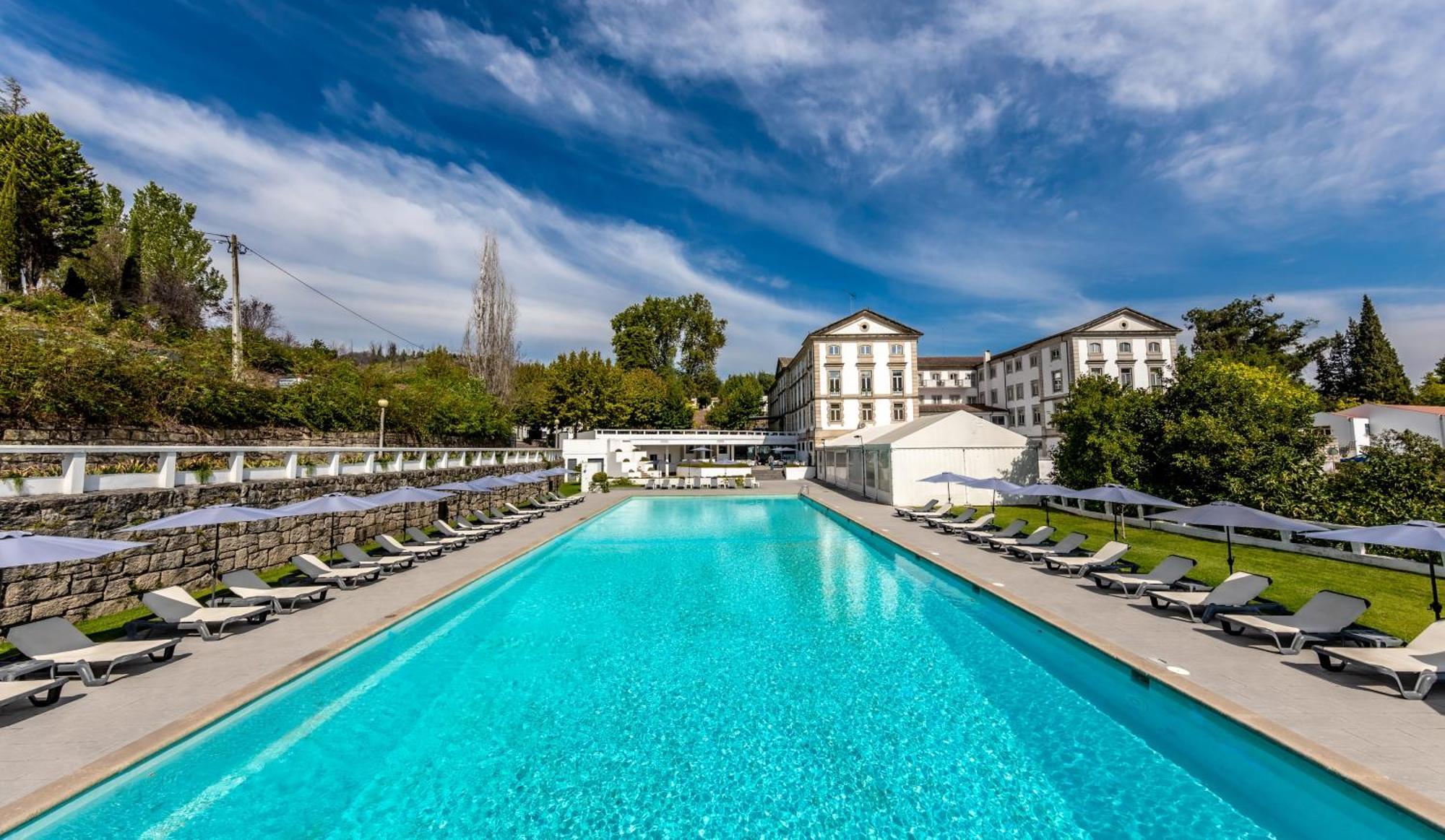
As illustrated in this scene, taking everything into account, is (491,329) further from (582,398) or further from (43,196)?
(43,196)

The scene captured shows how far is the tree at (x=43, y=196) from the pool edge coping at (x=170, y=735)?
29.0 m

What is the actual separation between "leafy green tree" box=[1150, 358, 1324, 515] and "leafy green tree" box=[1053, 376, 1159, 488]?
478mm

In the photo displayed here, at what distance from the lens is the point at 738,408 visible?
70875 mm

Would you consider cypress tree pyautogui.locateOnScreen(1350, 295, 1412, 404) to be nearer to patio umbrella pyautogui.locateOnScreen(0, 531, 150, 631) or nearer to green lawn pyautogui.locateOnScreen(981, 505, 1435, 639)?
green lawn pyautogui.locateOnScreen(981, 505, 1435, 639)

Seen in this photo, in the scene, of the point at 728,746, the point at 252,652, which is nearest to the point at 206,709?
the point at 252,652

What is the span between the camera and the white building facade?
1789 inches

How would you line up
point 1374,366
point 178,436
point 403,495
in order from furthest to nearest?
point 1374,366
point 403,495
point 178,436

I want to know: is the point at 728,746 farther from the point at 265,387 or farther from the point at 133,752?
the point at 265,387

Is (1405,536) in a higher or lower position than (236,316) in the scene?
lower

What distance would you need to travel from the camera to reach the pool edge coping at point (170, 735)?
161 inches

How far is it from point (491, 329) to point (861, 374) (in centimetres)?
2902

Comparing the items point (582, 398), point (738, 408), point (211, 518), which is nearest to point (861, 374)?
point (582, 398)

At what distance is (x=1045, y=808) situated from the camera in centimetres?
485

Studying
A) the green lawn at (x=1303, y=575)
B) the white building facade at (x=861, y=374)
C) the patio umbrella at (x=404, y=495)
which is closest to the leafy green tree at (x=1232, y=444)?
the green lawn at (x=1303, y=575)
